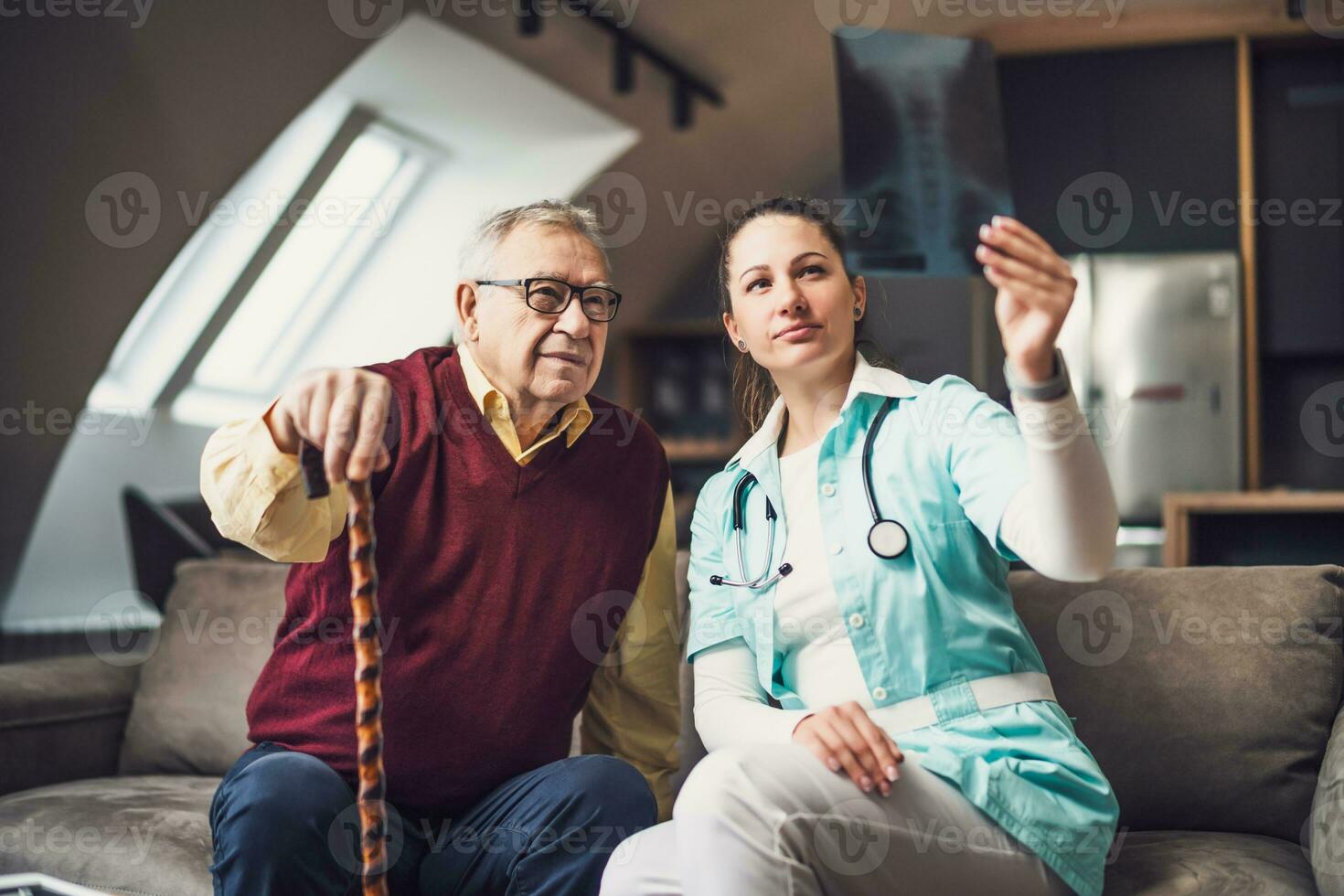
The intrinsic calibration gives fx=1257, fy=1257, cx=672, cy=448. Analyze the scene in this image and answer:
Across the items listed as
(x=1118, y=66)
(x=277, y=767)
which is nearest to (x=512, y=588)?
(x=277, y=767)

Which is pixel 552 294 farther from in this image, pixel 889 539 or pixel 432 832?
pixel 432 832

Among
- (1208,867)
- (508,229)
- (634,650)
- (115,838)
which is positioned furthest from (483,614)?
(1208,867)

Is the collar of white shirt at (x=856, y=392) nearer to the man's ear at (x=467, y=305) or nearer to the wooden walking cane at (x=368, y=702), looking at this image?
the man's ear at (x=467, y=305)

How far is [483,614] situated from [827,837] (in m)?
0.64

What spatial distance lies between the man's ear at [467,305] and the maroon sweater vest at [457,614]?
0.10 m

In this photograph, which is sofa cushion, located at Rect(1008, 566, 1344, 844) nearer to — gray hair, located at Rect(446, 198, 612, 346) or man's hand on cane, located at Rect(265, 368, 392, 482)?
gray hair, located at Rect(446, 198, 612, 346)

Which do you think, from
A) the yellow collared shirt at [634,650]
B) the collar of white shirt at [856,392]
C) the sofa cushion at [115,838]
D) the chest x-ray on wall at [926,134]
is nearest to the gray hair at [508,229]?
the yellow collared shirt at [634,650]

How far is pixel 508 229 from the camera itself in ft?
6.24

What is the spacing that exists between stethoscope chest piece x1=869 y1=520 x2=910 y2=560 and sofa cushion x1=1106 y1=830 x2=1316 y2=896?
501 millimetres

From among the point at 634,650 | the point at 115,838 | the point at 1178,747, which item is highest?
the point at 634,650

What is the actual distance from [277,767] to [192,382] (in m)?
4.40

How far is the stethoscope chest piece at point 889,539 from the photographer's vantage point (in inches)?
60.1

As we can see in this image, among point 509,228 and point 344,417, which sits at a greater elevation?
point 509,228

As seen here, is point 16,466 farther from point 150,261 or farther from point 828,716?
point 828,716
